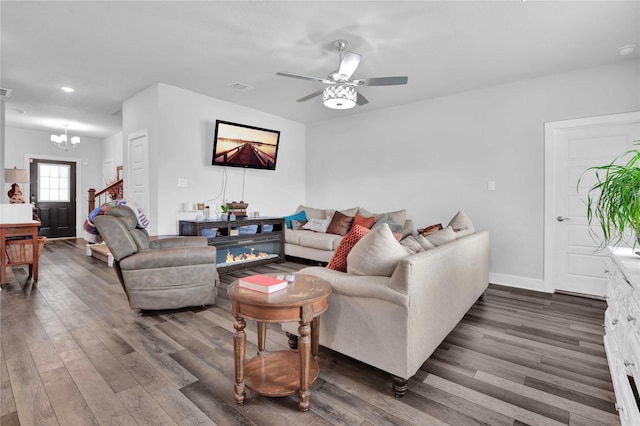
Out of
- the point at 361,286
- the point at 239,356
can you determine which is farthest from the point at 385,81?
the point at 239,356

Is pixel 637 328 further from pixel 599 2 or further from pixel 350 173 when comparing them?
pixel 350 173

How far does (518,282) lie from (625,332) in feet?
9.09

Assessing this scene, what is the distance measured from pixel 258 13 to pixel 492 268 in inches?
161

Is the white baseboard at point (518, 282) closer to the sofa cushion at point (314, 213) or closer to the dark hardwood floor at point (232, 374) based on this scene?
the dark hardwood floor at point (232, 374)

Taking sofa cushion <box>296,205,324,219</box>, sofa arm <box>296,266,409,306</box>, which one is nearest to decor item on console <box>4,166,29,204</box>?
sofa cushion <box>296,205,324,219</box>

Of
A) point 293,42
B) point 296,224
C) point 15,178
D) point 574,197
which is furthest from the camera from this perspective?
point 296,224

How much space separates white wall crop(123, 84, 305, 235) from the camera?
436 centimetres

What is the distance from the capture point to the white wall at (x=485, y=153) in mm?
3744

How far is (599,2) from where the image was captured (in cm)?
249

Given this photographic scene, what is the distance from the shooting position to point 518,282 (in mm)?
4094

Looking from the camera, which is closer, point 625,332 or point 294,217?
point 625,332

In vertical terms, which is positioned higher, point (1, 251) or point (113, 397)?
point (1, 251)

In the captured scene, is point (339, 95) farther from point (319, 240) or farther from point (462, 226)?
point (319, 240)

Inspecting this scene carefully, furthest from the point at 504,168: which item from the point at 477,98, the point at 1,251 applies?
the point at 1,251
